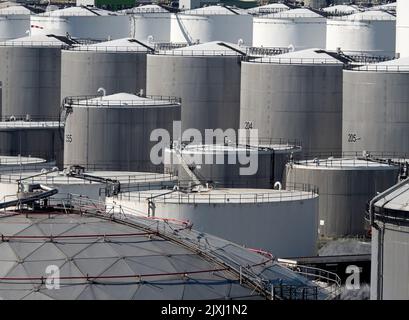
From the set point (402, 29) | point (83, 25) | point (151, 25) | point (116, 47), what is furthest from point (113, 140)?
point (151, 25)

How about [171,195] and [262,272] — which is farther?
[171,195]

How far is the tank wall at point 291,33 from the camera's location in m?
94.9

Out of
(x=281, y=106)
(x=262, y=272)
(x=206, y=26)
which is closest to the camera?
(x=262, y=272)

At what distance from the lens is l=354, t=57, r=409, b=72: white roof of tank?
239ft

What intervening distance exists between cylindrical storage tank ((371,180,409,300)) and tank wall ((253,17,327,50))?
58.3 metres

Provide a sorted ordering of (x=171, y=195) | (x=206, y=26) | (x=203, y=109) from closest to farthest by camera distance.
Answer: (x=171, y=195)
(x=203, y=109)
(x=206, y=26)

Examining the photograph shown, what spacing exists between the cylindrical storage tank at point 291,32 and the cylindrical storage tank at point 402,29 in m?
12.5

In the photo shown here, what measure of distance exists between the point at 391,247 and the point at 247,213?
2101cm

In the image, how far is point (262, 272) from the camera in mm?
38812

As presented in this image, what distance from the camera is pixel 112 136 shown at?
70.9m

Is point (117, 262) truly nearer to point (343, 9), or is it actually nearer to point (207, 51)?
point (207, 51)
